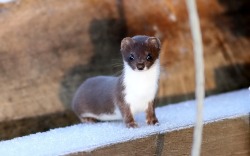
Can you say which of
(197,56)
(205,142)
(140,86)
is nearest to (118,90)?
(140,86)

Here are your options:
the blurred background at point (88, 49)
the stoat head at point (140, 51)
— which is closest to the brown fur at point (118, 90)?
the stoat head at point (140, 51)

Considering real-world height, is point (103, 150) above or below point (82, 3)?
below

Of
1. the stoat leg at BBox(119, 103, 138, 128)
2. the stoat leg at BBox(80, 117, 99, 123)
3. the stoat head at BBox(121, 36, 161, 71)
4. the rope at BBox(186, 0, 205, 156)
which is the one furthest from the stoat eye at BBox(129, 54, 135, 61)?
the rope at BBox(186, 0, 205, 156)

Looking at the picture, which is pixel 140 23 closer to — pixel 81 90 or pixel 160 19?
pixel 160 19

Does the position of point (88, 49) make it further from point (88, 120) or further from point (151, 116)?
point (151, 116)

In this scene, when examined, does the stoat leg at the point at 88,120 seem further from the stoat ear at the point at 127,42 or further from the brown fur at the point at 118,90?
the stoat ear at the point at 127,42

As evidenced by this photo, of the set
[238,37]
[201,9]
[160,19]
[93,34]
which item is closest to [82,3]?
[93,34]
